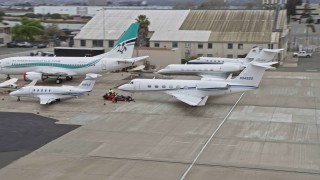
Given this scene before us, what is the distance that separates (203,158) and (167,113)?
1315 centimetres

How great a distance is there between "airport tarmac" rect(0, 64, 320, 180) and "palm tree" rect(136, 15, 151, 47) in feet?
129

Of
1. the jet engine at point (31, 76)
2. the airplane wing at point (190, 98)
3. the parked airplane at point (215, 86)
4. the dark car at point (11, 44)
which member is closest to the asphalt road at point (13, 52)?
the dark car at point (11, 44)

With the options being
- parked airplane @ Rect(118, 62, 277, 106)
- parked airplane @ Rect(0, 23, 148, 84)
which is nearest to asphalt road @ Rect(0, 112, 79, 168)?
parked airplane @ Rect(118, 62, 277, 106)

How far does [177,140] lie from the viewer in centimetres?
3378

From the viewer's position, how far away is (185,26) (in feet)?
301

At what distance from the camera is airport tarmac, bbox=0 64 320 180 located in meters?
27.5

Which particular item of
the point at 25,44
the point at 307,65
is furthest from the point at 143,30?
the point at 25,44

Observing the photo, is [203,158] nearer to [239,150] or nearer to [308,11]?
[239,150]

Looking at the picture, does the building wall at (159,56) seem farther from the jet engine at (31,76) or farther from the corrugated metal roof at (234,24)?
the jet engine at (31,76)

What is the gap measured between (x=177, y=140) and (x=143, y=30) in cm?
5821

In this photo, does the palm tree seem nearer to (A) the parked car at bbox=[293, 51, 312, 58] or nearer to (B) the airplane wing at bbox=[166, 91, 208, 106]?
(A) the parked car at bbox=[293, 51, 312, 58]

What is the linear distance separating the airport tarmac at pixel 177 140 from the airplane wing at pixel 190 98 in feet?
2.70

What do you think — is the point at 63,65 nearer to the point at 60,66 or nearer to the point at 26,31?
the point at 60,66

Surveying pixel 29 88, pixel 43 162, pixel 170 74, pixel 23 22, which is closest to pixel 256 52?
pixel 170 74
